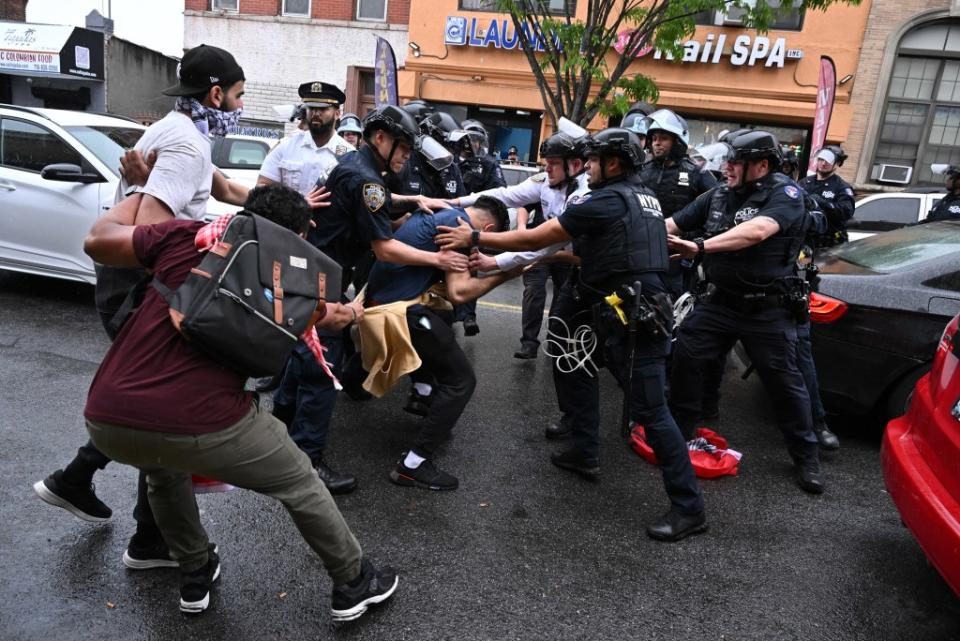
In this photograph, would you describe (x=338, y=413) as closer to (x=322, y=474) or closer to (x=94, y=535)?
(x=322, y=474)

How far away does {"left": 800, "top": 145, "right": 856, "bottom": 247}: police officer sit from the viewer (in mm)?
6602

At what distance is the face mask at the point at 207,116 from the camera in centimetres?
274

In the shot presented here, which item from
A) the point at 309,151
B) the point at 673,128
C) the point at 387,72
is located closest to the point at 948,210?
the point at 673,128

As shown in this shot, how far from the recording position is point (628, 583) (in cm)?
286

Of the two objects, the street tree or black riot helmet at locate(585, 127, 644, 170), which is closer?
black riot helmet at locate(585, 127, 644, 170)

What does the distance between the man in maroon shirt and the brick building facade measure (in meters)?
15.7

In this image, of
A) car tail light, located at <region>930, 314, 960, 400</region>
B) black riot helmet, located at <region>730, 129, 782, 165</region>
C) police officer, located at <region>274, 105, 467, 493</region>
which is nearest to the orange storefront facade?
black riot helmet, located at <region>730, 129, 782, 165</region>

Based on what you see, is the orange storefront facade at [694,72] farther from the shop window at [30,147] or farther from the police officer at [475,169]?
the shop window at [30,147]

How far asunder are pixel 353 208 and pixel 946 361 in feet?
8.80

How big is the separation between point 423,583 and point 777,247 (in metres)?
2.51

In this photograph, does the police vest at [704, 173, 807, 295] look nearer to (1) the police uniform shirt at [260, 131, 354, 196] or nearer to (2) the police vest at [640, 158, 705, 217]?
(2) the police vest at [640, 158, 705, 217]

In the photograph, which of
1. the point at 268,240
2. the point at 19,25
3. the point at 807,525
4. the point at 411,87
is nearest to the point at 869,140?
the point at 411,87

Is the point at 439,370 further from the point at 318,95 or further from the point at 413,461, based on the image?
the point at 318,95

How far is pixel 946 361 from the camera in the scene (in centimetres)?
285
